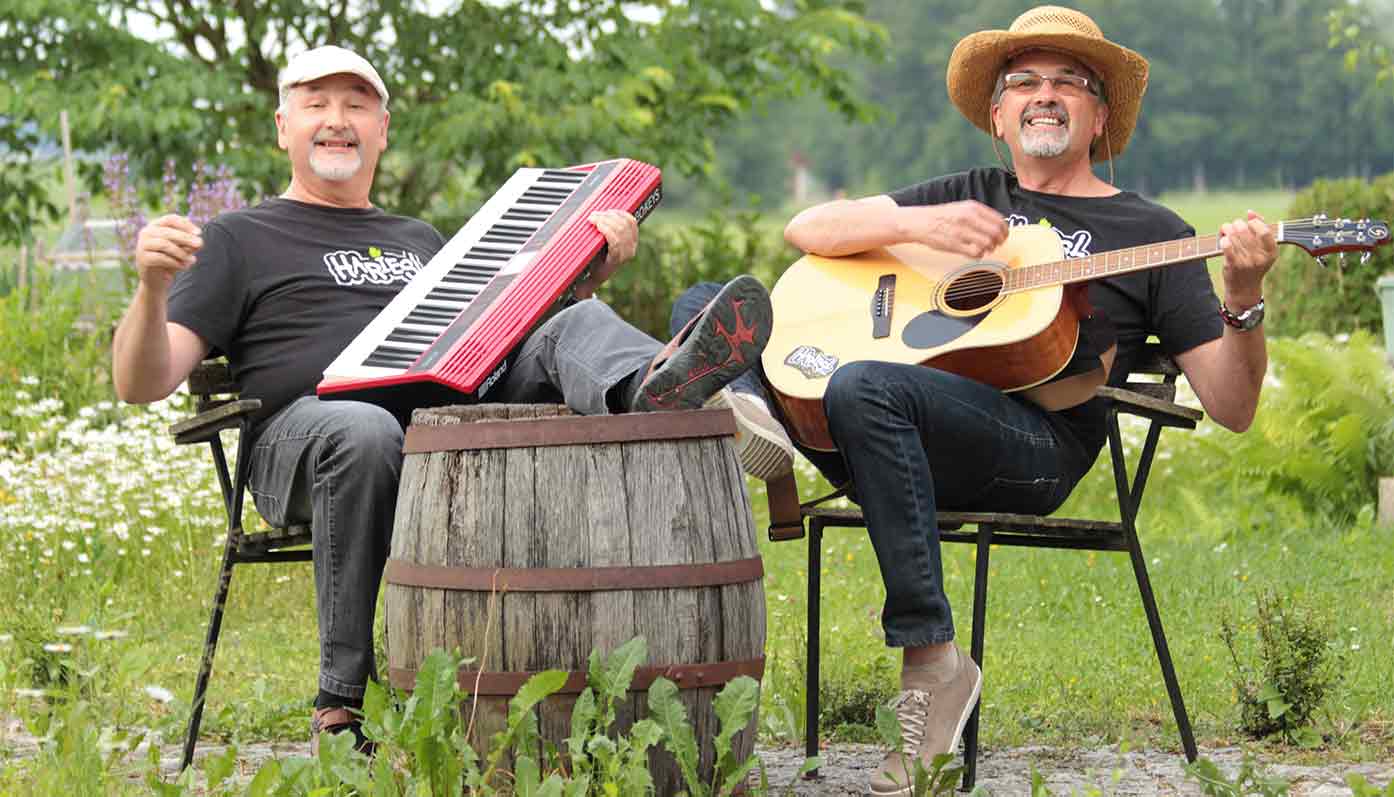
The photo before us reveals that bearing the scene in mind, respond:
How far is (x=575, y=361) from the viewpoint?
3.46 meters

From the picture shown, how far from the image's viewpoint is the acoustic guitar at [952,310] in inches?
138

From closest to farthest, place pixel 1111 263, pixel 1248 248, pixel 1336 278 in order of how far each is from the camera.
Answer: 1. pixel 1248 248
2. pixel 1111 263
3. pixel 1336 278

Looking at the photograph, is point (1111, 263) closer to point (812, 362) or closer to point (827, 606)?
point (812, 362)

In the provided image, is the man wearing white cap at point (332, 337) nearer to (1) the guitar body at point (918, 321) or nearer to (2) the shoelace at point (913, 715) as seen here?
(1) the guitar body at point (918, 321)

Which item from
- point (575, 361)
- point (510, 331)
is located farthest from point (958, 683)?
point (510, 331)

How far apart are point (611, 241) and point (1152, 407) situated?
1.27m

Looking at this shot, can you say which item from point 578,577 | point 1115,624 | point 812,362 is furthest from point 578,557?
point 1115,624

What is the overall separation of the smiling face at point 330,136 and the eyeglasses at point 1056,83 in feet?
5.24

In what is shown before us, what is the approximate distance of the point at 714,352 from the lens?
3.06 meters

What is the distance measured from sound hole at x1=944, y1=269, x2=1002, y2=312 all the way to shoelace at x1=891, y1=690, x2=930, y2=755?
841 millimetres

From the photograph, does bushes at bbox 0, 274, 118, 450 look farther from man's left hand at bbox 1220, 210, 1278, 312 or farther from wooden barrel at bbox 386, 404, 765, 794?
man's left hand at bbox 1220, 210, 1278, 312

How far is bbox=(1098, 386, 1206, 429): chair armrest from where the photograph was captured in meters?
3.51

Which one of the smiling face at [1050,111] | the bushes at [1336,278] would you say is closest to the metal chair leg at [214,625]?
the smiling face at [1050,111]

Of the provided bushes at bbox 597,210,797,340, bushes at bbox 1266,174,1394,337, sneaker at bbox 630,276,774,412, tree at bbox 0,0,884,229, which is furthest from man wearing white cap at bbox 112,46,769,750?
bushes at bbox 597,210,797,340
